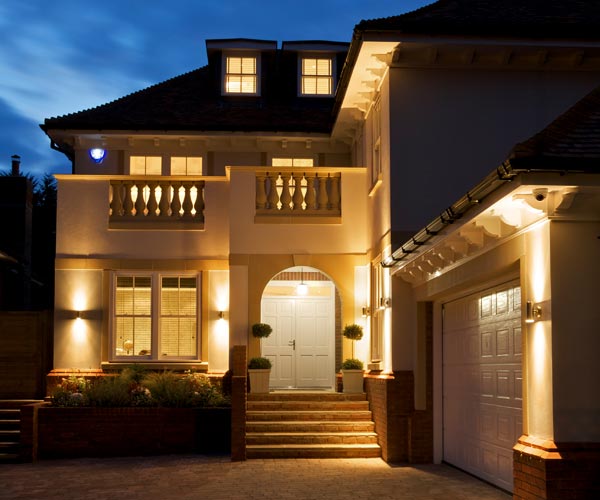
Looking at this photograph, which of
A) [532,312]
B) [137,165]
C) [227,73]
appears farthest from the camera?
[227,73]

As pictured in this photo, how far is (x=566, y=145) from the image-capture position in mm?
8109

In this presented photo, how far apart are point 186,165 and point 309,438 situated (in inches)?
314

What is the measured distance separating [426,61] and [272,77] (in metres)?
8.65

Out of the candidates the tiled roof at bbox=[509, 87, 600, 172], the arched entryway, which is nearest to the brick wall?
the arched entryway

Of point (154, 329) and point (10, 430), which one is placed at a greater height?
point (154, 329)

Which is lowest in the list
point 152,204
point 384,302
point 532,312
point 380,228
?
point 532,312

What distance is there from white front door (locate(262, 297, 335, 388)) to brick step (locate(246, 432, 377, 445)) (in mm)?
5638

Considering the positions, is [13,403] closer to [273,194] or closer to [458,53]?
[273,194]

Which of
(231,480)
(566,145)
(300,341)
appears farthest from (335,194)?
(566,145)

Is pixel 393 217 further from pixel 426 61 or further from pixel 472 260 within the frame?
pixel 472 260

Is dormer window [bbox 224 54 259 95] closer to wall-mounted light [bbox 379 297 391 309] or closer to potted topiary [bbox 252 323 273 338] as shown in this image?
potted topiary [bbox 252 323 273 338]

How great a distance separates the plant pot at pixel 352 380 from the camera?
17141 millimetres

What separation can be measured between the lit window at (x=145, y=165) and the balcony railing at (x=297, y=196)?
3.66 m

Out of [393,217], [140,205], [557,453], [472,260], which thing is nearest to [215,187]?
[140,205]
